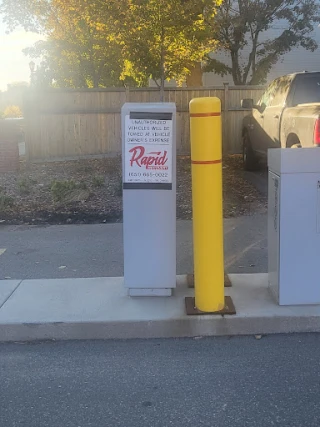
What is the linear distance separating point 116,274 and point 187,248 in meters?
1.29

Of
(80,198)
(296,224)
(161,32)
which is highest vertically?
(161,32)

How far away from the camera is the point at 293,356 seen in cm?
398

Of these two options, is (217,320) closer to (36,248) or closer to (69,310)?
(69,310)

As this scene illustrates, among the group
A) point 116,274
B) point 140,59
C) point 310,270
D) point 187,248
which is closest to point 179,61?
point 140,59

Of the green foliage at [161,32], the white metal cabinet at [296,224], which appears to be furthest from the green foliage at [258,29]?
the white metal cabinet at [296,224]

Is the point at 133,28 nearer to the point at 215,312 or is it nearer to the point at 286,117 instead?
the point at 286,117

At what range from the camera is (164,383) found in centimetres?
363

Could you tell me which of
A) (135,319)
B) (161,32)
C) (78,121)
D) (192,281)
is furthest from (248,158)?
(135,319)

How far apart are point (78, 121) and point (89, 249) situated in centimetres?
802

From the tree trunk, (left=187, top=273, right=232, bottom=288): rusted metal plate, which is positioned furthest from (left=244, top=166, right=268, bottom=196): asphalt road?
the tree trunk

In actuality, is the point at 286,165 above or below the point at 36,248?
above

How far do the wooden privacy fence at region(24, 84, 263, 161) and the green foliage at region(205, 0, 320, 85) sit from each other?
475cm

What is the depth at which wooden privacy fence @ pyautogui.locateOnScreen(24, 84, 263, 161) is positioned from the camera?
14.0 m

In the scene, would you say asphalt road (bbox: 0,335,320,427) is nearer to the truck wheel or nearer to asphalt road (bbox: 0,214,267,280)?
asphalt road (bbox: 0,214,267,280)
